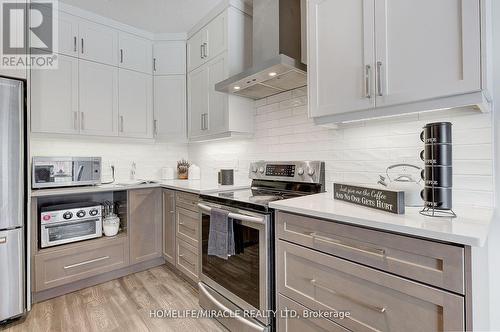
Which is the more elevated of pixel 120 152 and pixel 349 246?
pixel 120 152

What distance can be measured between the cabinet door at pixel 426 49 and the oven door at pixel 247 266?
3.23ft

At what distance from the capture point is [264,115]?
240cm

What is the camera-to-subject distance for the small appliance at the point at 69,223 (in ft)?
6.94

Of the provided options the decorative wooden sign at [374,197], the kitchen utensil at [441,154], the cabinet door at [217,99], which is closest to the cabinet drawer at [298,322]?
the decorative wooden sign at [374,197]

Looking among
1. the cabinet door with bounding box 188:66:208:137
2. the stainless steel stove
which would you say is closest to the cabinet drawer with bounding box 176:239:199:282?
the stainless steel stove

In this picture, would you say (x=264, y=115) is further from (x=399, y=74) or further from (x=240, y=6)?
(x=399, y=74)

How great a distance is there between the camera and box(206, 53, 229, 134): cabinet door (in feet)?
7.76

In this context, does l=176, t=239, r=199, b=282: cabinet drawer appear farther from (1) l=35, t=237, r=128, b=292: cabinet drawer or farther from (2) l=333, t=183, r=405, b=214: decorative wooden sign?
(2) l=333, t=183, r=405, b=214: decorative wooden sign

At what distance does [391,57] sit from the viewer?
119 centimetres

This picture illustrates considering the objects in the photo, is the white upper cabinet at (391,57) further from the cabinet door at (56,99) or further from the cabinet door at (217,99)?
the cabinet door at (56,99)

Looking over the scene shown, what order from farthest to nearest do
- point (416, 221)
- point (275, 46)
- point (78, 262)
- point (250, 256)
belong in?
1. point (78, 262)
2. point (275, 46)
3. point (250, 256)
4. point (416, 221)

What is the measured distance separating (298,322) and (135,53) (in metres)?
3.12

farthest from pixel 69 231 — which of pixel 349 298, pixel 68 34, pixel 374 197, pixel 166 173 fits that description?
pixel 374 197

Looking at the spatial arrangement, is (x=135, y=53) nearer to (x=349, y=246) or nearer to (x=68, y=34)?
(x=68, y=34)
